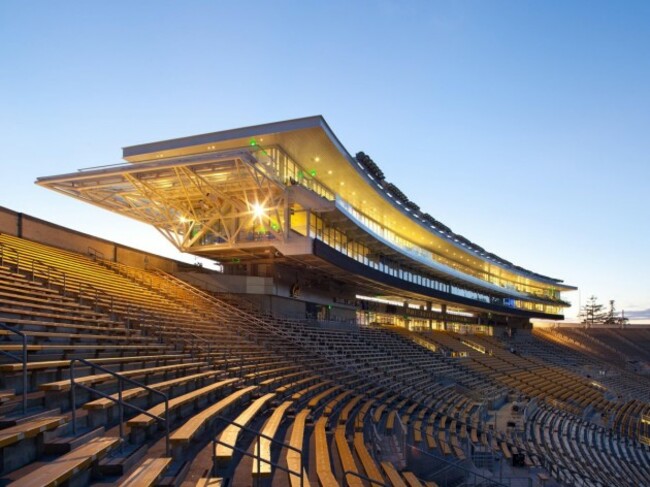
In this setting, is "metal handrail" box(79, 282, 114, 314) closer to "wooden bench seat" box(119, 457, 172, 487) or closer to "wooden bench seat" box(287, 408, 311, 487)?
"wooden bench seat" box(287, 408, 311, 487)

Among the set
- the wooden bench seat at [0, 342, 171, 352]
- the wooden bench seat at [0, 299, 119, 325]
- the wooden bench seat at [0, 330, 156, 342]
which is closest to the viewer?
the wooden bench seat at [0, 342, 171, 352]

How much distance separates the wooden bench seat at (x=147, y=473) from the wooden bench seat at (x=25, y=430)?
88cm

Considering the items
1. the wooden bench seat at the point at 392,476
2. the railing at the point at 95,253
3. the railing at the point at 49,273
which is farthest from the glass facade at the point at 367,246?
the wooden bench seat at the point at 392,476

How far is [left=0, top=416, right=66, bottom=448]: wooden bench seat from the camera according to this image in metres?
3.69

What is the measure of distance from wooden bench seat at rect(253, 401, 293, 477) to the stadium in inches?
2.0

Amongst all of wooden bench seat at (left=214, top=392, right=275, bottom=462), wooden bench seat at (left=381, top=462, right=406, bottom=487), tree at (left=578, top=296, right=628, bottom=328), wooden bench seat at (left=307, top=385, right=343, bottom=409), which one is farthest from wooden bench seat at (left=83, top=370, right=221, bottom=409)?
tree at (left=578, top=296, right=628, bottom=328)

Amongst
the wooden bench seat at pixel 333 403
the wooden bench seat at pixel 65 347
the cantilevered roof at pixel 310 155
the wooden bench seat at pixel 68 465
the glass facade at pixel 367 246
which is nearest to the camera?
the wooden bench seat at pixel 68 465

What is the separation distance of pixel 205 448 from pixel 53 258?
12444 millimetres

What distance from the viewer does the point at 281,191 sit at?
79.1 feet

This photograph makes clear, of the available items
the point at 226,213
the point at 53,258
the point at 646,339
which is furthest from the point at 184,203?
the point at 646,339

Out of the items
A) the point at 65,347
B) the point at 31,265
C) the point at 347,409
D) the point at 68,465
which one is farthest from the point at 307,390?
the point at 68,465

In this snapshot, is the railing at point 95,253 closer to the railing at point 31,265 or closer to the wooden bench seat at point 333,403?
the railing at point 31,265

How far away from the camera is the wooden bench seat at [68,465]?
3.39m

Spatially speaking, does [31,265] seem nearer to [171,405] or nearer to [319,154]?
[171,405]
